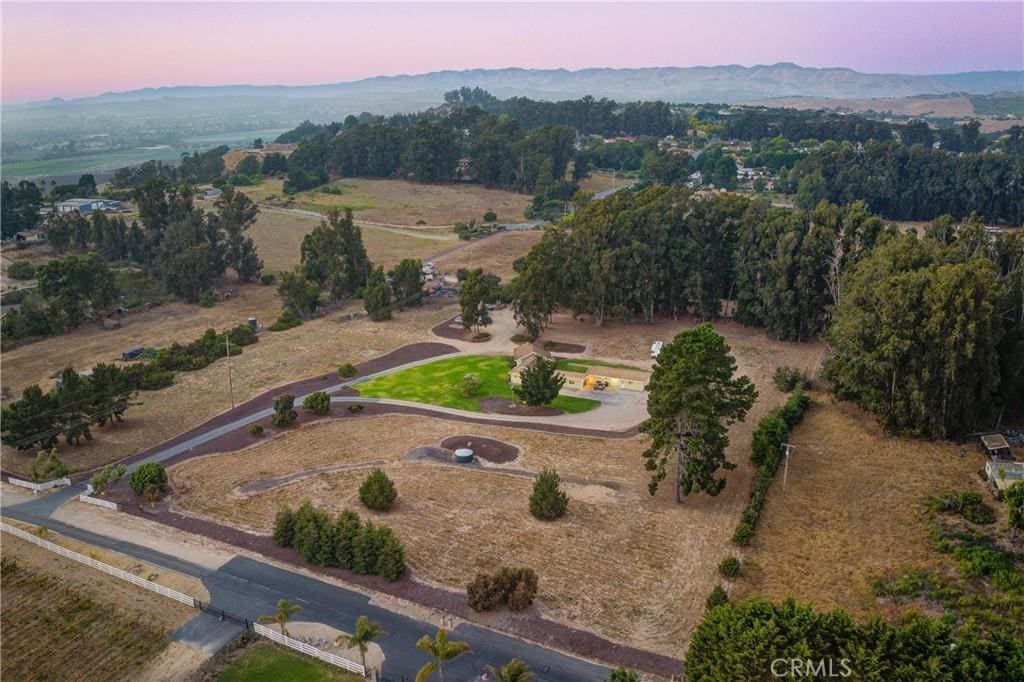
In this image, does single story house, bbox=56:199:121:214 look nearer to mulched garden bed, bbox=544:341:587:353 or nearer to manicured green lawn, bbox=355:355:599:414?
manicured green lawn, bbox=355:355:599:414

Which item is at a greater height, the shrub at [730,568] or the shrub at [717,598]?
the shrub at [717,598]

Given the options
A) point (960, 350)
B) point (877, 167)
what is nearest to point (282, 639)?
point (960, 350)

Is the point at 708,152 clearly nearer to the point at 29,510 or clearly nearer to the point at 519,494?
the point at 519,494

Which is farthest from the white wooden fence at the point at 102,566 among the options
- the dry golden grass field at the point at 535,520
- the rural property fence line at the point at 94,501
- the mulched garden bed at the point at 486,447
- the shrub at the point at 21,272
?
the shrub at the point at 21,272

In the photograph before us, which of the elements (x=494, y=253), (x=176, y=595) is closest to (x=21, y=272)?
(x=494, y=253)

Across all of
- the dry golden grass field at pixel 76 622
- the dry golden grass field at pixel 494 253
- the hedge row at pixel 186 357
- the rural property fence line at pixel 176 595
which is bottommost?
the dry golden grass field at pixel 76 622

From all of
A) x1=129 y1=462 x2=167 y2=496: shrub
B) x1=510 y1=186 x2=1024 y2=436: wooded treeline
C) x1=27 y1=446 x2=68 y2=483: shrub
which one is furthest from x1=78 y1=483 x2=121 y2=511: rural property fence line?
x1=510 y1=186 x2=1024 y2=436: wooded treeline

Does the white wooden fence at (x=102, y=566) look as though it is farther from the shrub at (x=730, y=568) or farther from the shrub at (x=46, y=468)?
the shrub at (x=730, y=568)

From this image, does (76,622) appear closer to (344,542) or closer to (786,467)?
(344,542)
